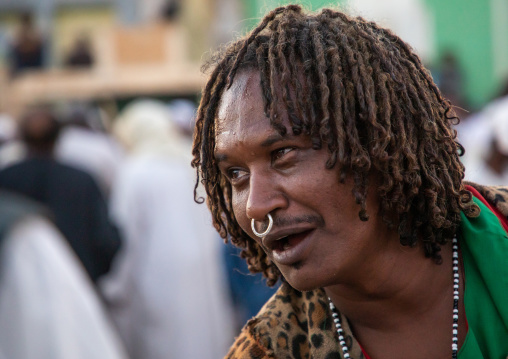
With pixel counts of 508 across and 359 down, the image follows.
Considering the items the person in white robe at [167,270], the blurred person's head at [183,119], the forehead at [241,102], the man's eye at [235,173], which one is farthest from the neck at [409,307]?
the blurred person's head at [183,119]

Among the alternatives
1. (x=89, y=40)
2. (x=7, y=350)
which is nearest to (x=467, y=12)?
(x=89, y=40)

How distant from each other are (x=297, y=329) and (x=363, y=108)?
72 cm

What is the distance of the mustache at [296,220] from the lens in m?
1.96

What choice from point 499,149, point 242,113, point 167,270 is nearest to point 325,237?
point 242,113

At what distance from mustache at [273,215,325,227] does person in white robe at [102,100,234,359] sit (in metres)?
4.67

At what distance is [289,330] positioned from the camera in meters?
2.29

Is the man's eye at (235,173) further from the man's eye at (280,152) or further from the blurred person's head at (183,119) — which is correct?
the blurred person's head at (183,119)

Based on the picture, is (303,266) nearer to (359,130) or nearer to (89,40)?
(359,130)

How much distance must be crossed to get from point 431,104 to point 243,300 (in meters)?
4.08

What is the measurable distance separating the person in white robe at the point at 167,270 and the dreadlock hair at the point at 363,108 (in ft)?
14.9

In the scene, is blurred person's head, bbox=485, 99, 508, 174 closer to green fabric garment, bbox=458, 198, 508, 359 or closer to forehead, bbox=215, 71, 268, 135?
green fabric garment, bbox=458, 198, 508, 359

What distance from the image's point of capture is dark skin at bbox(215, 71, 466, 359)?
1.96 meters

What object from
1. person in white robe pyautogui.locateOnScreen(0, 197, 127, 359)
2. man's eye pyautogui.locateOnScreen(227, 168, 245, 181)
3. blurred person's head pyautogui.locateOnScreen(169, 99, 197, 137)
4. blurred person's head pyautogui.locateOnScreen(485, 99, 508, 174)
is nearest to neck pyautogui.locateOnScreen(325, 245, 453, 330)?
man's eye pyautogui.locateOnScreen(227, 168, 245, 181)

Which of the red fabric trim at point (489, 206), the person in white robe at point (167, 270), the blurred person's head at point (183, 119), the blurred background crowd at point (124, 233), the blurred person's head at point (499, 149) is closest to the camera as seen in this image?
the red fabric trim at point (489, 206)
